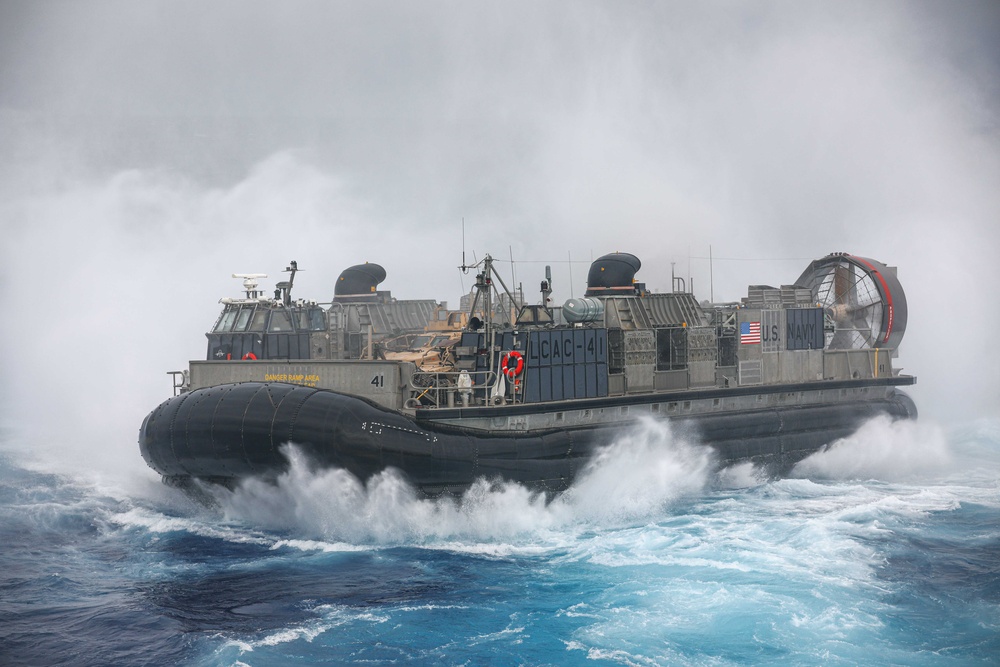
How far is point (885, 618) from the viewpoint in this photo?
539 inches

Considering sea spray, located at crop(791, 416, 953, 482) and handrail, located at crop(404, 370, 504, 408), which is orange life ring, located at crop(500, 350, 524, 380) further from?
sea spray, located at crop(791, 416, 953, 482)

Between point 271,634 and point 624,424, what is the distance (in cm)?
990

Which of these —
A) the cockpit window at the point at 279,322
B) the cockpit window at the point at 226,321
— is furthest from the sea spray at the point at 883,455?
the cockpit window at the point at 226,321

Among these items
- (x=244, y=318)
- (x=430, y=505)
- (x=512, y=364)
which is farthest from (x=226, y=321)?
(x=430, y=505)

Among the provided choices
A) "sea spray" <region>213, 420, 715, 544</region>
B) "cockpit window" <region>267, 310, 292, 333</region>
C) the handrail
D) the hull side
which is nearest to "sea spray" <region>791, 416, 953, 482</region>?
"sea spray" <region>213, 420, 715, 544</region>

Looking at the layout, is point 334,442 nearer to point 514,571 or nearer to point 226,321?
point 514,571

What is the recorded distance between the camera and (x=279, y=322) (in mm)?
23750

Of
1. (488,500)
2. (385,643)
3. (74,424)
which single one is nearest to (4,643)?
(385,643)

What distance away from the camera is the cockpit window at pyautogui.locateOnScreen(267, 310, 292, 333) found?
23.6 m

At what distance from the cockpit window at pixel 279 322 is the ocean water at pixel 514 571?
15.0 feet

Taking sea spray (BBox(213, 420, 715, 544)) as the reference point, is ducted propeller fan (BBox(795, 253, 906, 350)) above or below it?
above

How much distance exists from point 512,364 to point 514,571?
4606 mm

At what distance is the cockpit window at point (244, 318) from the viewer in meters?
23.5

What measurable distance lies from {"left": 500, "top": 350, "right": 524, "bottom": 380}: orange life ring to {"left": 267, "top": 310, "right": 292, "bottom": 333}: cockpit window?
6957mm
